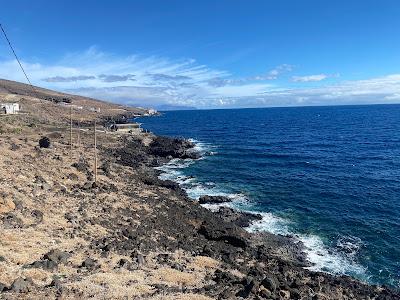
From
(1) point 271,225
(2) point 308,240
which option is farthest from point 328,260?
(1) point 271,225

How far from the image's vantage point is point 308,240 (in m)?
43.3

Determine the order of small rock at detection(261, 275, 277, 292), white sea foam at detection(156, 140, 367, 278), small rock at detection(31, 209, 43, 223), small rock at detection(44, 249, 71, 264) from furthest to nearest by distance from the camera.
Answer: white sea foam at detection(156, 140, 367, 278) < small rock at detection(31, 209, 43, 223) < small rock at detection(261, 275, 277, 292) < small rock at detection(44, 249, 71, 264)

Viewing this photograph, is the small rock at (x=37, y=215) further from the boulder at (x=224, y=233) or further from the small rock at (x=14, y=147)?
the small rock at (x=14, y=147)

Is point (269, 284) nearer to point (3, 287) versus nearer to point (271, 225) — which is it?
point (3, 287)

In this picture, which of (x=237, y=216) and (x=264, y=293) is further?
(x=237, y=216)

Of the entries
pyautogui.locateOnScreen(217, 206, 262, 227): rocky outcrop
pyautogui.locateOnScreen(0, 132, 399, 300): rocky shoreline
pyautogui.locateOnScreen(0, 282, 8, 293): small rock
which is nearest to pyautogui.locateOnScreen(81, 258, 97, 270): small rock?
pyautogui.locateOnScreen(0, 132, 399, 300): rocky shoreline

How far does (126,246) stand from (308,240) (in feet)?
69.2

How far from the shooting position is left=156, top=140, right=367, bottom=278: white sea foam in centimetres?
3741

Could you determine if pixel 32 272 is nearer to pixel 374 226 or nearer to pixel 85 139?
pixel 374 226

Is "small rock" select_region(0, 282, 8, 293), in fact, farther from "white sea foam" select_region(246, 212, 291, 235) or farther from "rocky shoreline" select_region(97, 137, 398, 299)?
"white sea foam" select_region(246, 212, 291, 235)

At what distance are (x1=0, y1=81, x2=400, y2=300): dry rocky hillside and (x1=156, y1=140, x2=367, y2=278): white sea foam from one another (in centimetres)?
170

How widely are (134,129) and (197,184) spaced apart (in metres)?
64.4

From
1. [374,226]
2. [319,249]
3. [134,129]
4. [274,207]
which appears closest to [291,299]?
[319,249]

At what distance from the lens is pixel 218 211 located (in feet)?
166
